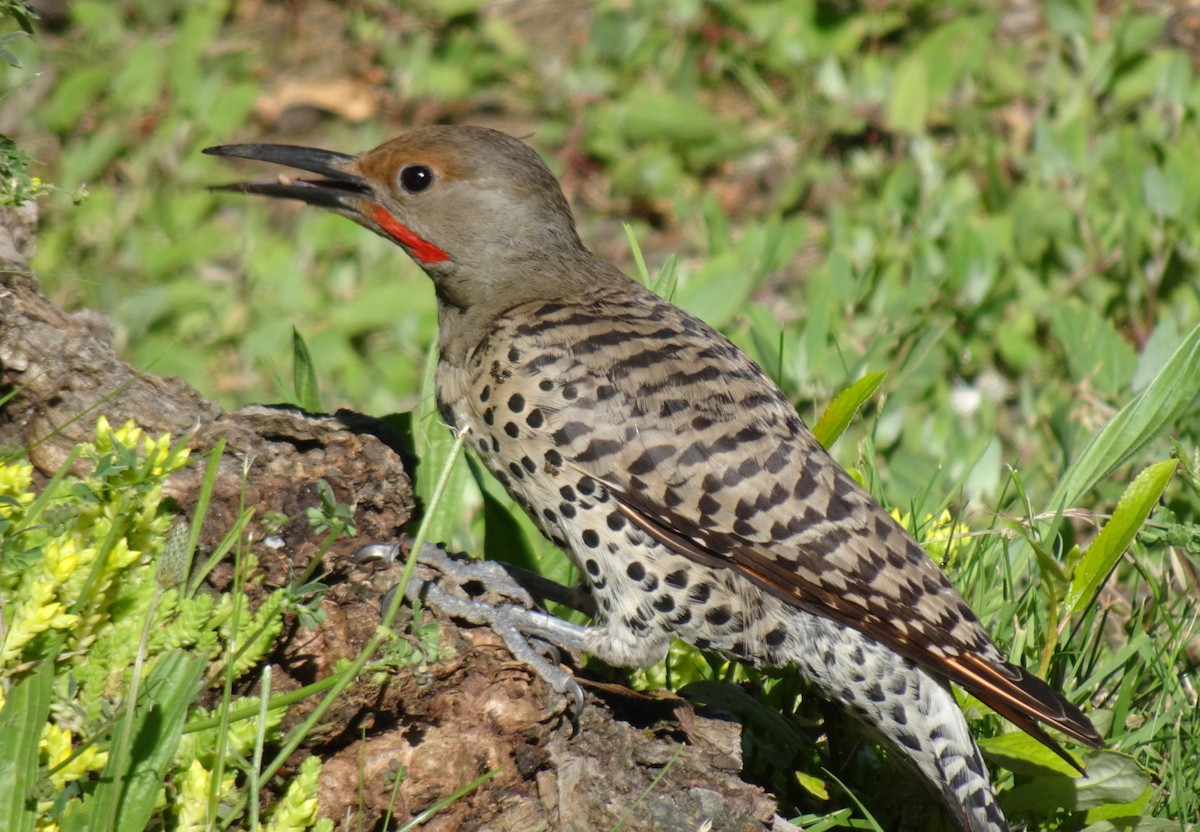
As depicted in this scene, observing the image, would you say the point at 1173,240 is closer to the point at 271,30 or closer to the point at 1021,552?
the point at 1021,552

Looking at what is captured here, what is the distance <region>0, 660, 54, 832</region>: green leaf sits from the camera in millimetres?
2496

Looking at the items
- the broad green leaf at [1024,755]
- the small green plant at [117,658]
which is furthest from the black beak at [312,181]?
the broad green leaf at [1024,755]

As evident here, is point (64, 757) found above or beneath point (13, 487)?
beneath

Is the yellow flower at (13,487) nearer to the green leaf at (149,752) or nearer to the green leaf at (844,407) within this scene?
the green leaf at (149,752)

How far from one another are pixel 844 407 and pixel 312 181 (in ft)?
5.82

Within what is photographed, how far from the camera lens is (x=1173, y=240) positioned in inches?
241

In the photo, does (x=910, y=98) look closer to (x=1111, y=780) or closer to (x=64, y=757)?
(x=1111, y=780)

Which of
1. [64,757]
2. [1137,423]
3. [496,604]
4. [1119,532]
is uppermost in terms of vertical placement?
[1137,423]

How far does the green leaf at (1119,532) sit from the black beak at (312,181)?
2.37m

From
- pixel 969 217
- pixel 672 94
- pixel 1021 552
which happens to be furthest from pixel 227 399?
pixel 1021 552

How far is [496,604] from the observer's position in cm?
365

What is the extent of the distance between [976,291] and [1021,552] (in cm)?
242

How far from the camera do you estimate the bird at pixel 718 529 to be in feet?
11.7

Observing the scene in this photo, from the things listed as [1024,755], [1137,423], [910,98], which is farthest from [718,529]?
[910,98]
